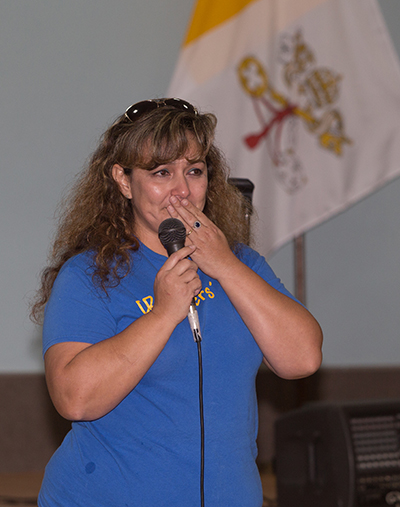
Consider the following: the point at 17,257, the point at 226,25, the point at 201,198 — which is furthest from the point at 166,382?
the point at 226,25

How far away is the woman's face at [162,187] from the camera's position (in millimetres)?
1271

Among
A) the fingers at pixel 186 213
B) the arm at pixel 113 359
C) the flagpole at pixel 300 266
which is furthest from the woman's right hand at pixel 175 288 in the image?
the flagpole at pixel 300 266

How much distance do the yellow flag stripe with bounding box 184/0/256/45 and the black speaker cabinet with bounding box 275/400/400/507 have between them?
2.50 metres

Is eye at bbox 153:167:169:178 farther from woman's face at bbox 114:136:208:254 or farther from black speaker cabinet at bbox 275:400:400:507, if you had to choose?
black speaker cabinet at bbox 275:400:400:507

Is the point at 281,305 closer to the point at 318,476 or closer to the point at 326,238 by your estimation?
the point at 318,476

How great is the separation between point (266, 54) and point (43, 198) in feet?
4.94

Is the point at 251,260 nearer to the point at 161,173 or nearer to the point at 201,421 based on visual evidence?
the point at 161,173

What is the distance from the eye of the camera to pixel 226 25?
345 centimetres

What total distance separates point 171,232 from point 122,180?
0.78ft

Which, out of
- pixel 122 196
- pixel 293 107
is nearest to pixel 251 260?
pixel 122 196

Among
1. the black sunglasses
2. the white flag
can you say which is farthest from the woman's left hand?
the white flag

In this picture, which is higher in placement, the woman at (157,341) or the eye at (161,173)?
the eye at (161,173)

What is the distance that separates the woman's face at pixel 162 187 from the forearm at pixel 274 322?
176 millimetres

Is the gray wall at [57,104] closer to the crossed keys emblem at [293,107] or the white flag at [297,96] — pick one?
the white flag at [297,96]
